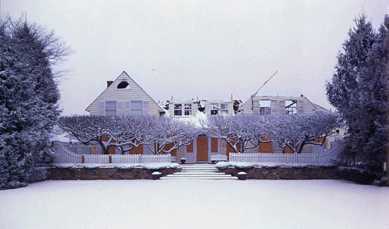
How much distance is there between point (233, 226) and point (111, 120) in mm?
13424

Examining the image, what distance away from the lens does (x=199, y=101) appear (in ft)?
85.5

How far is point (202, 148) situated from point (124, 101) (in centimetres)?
715

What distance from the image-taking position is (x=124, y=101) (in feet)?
75.4

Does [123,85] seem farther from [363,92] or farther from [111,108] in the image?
[363,92]

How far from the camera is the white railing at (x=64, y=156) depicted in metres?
16.3

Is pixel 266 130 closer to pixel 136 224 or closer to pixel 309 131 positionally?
pixel 309 131

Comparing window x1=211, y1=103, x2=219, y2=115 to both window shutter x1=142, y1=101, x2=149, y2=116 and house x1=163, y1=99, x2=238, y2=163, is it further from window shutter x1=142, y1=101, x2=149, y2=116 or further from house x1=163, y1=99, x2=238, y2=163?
window shutter x1=142, y1=101, x2=149, y2=116

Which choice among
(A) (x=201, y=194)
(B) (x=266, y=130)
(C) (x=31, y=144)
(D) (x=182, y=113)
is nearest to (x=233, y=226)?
(A) (x=201, y=194)

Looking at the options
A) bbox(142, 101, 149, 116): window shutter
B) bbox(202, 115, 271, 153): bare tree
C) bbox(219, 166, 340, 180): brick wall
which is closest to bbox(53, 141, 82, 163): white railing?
bbox(142, 101, 149, 116): window shutter

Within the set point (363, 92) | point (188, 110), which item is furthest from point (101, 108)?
point (363, 92)

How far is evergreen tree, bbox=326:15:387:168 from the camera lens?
11.5m

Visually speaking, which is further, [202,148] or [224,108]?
[224,108]

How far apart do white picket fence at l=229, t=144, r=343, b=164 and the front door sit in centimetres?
746

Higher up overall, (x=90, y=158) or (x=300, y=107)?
(x=300, y=107)
